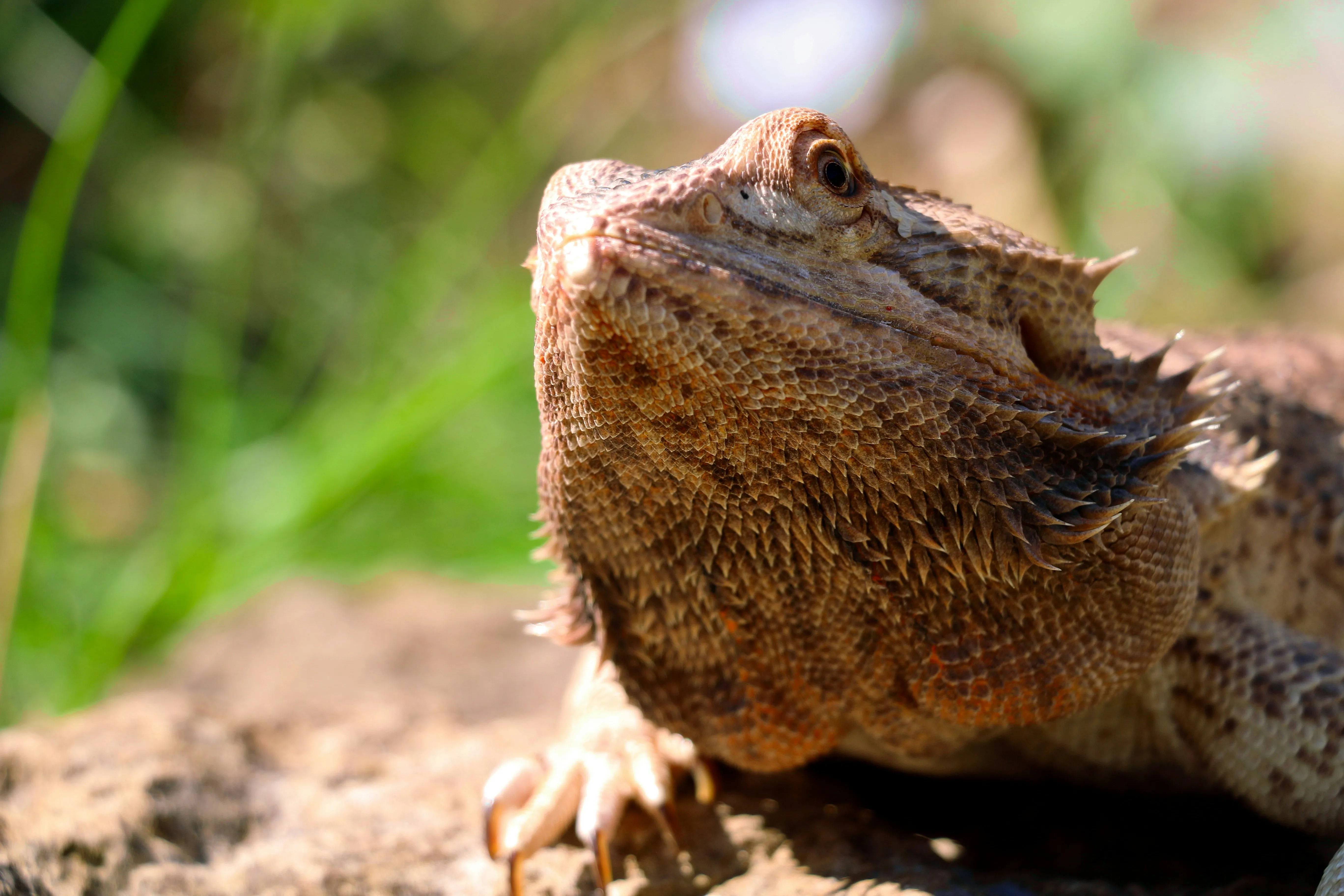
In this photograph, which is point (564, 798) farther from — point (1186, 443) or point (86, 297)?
point (86, 297)

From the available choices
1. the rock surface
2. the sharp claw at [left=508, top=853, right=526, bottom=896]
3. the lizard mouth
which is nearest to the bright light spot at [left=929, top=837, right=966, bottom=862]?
the rock surface

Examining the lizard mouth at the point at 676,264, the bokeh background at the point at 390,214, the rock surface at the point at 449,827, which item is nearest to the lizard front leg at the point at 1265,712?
the rock surface at the point at 449,827

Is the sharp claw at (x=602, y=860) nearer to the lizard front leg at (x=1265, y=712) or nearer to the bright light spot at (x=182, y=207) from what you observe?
the lizard front leg at (x=1265, y=712)

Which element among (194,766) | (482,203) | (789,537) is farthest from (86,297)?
(789,537)

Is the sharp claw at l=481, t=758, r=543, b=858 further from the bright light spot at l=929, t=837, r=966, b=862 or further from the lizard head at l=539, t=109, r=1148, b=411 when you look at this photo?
the lizard head at l=539, t=109, r=1148, b=411

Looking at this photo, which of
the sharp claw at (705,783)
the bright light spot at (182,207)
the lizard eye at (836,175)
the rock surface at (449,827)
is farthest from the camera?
the bright light spot at (182,207)
